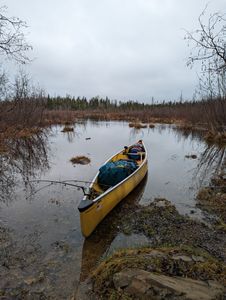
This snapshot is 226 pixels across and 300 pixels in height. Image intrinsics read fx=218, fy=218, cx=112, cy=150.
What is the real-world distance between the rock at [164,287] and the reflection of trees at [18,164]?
4.91m

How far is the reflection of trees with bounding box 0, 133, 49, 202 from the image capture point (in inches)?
301

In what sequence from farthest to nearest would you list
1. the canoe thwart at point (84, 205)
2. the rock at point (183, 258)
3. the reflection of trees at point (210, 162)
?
1. the reflection of trees at point (210, 162)
2. the canoe thwart at point (84, 205)
3. the rock at point (183, 258)

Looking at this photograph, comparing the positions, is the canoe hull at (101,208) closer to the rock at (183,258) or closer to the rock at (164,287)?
the rock at (164,287)

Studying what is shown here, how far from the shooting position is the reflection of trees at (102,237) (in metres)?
3.78

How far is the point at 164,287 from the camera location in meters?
2.58

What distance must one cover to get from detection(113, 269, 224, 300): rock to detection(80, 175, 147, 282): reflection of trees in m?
0.95

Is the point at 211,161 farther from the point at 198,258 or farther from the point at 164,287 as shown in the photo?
the point at 164,287

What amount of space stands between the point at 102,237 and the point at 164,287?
2201mm

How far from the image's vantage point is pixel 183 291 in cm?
253

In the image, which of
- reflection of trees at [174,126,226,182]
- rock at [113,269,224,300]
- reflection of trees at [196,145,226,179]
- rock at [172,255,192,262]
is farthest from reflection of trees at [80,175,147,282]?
reflection of trees at [196,145,226,179]

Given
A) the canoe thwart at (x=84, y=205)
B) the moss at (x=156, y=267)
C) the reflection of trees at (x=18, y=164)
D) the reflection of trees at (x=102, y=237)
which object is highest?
the canoe thwart at (x=84, y=205)

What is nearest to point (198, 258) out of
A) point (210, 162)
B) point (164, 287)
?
point (164, 287)

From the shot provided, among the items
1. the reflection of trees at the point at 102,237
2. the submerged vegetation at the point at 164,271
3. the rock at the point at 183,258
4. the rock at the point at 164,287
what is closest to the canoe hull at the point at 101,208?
the reflection of trees at the point at 102,237

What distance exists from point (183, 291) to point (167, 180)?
6.13m
